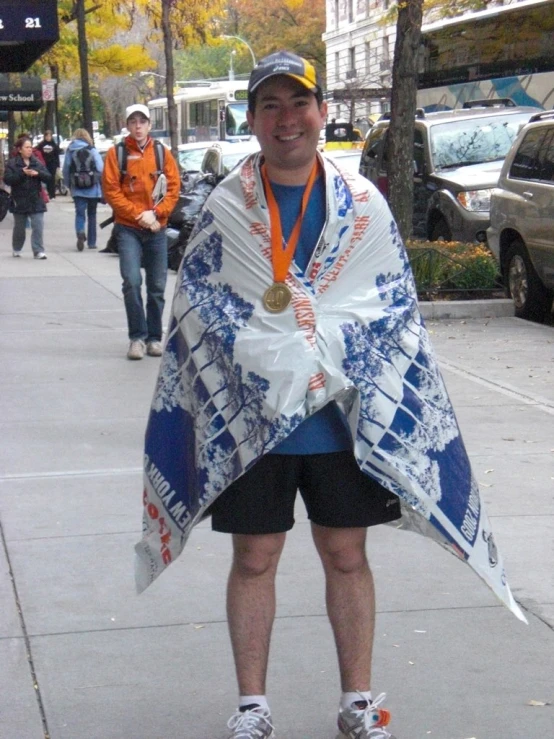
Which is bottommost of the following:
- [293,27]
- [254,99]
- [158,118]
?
[158,118]

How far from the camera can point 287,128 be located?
135 inches

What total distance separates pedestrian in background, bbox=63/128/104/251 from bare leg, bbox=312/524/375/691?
55.5 feet

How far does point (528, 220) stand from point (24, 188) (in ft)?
29.0

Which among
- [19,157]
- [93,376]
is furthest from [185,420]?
[19,157]

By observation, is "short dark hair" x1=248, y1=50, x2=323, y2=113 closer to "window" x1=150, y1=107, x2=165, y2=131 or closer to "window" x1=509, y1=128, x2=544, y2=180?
"window" x1=509, y1=128, x2=544, y2=180

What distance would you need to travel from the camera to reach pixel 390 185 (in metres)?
14.3

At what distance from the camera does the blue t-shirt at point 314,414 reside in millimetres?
3387

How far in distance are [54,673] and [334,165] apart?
1.78 m

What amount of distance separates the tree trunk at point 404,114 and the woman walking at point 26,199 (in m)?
6.40

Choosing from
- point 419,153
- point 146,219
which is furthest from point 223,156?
point 146,219

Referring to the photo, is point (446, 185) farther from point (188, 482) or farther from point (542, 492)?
point (188, 482)

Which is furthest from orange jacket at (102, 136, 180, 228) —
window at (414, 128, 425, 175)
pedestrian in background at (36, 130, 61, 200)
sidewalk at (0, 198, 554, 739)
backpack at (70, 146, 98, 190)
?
pedestrian in background at (36, 130, 61, 200)

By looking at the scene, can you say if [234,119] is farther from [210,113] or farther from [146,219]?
[146,219]

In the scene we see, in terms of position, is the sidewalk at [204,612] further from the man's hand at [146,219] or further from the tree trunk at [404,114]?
the tree trunk at [404,114]
